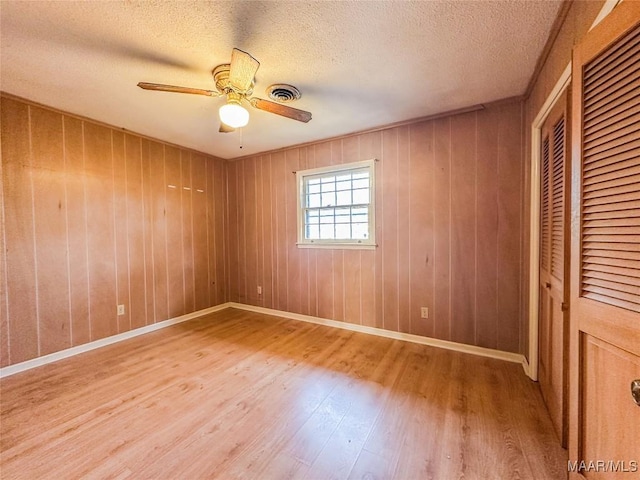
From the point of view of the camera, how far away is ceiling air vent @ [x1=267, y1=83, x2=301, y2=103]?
215 cm

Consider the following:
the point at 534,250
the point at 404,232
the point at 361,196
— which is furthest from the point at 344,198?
the point at 534,250

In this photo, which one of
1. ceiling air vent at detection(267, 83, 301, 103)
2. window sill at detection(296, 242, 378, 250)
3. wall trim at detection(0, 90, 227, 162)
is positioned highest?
wall trim at detection(0, 90, 227, 162)

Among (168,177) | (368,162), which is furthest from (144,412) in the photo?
(368,162)

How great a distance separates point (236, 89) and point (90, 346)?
10.1ft

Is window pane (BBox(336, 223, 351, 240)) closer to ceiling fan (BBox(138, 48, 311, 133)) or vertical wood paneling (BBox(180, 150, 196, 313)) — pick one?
ceiling fan (BBox(138, 48, 311, 133))

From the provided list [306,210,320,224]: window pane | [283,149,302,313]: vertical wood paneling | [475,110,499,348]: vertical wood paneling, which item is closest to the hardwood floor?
[475,110,499,348]: vertical wood paneling

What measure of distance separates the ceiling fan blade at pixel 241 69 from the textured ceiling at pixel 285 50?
7.6 inches

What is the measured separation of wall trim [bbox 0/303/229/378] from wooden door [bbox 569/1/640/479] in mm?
3975

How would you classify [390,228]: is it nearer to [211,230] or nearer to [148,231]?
[211,230]

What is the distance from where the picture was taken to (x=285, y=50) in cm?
174

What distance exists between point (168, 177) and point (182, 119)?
109cm

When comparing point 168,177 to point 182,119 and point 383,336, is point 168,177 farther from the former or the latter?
point 383,336

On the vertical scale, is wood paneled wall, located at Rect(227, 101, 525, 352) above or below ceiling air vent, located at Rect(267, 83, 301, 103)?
below

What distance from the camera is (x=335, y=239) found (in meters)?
3.47
